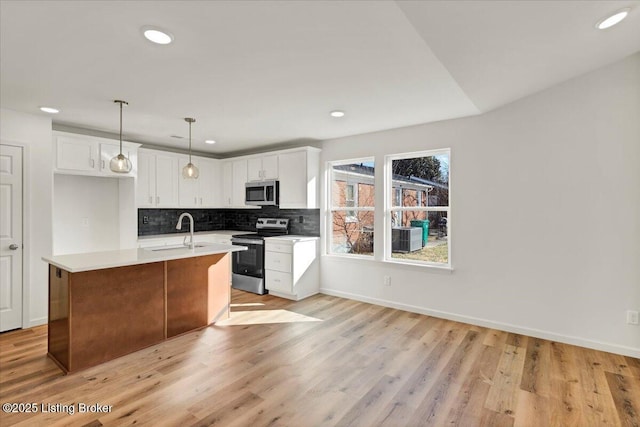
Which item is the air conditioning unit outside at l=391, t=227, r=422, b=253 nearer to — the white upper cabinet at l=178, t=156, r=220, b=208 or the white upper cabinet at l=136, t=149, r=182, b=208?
the white upper cabinet at l=178, t=156, r=220, b=208

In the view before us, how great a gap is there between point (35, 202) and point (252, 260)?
2.70m

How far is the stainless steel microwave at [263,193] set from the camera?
515 cm

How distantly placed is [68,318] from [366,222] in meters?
3.44

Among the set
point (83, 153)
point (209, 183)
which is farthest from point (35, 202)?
point (209, 183)

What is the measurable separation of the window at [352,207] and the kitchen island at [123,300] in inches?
73.3

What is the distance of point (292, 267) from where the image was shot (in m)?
4.56

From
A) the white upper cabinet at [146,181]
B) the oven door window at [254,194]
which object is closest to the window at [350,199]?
the oven door window at [254,194]

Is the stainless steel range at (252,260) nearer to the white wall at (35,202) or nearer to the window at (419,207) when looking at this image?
the window at (419,207)

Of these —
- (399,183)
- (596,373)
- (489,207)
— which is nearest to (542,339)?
(596,373)

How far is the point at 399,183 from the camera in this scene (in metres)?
4.37

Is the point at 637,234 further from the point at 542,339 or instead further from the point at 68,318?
the point at 68,318

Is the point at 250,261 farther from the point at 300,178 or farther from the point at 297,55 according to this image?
the point at 297,55

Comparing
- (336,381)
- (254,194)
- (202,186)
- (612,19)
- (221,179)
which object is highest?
(612,19)

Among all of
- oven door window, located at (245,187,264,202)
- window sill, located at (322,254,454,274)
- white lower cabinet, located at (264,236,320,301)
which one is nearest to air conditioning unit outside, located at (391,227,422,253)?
window sill, located at (322,254,454,274)
